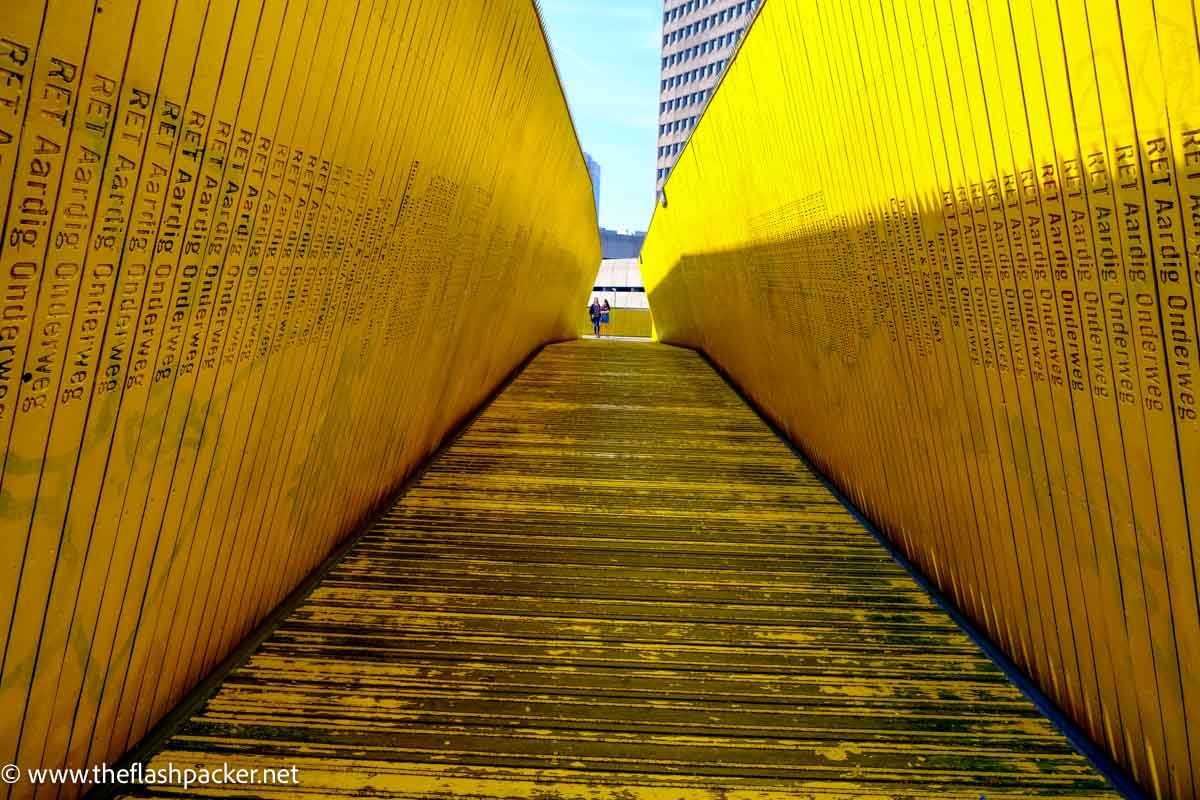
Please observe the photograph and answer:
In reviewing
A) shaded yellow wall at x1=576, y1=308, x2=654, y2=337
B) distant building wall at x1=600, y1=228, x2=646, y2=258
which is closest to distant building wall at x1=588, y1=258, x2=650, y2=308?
shaded yellow wall at x1=576, y1=308, x2=654, y2=337

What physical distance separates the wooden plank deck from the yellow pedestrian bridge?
2 centimetres

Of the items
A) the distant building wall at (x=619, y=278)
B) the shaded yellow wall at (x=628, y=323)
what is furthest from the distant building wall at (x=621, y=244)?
the shaded yellow wall at (x=628, y=323)

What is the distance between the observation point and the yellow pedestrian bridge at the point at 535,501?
1.54m

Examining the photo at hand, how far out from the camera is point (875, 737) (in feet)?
7.14

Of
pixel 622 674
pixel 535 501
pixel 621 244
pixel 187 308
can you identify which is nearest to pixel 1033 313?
pixel 622 674

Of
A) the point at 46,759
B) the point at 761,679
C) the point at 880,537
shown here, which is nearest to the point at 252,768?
the point at 46,759

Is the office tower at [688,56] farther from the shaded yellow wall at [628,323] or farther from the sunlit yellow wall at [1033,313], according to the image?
the sunlit yellow wall at [1033,313]

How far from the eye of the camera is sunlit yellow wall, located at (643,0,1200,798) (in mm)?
1646

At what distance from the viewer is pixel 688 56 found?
220 feet

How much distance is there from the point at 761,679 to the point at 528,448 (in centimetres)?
324

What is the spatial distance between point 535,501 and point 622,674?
1.86 metres

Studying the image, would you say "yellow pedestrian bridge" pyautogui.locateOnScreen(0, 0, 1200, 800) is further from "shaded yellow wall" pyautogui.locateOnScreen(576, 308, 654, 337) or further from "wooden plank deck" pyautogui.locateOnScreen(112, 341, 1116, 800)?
"shaded yellow wall" pyautogui.locateOnScreen(576, 308, 654, 337)

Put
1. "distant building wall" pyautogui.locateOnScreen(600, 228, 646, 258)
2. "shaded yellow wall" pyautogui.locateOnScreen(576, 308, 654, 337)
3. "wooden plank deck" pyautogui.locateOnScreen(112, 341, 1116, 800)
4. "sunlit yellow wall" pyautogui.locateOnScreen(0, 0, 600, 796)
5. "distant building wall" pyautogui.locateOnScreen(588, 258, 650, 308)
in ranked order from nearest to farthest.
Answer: "sunlit yellow wall" pyautogui.locateOnScreen(0, 0, 600, 796) → "wooden plank deck" pyautogui.locateOnScreen(112, 341, 1116, 800) → "shaded yellow wall" pyautogui.locateOnScreen(576, 308, 654, 337) → "distant building wall" pyautogui.locateOnScreen(588, 258, 650, 308) → "distant building wall" pyautogui.locateOnScreen(600, 228, 646, 258)

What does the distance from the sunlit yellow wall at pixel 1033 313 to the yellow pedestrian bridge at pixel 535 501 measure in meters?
0.01
